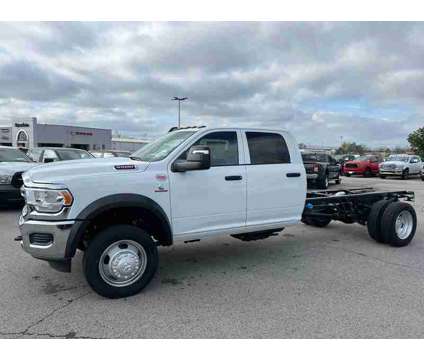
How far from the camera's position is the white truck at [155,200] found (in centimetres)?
379

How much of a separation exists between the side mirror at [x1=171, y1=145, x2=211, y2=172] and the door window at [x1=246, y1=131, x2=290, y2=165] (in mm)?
1010

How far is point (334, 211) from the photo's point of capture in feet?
21.9

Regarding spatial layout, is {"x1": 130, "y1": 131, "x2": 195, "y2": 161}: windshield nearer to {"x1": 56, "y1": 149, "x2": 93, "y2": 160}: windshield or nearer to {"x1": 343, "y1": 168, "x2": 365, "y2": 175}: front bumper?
{"x1": 56, "y1": 149, "x2": 93, "y2": 160}: windshield

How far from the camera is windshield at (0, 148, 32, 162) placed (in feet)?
32.9

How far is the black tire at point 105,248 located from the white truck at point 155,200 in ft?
0.04

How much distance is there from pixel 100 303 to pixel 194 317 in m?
1.08

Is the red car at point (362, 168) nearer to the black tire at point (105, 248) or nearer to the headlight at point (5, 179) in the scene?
the headlight at point (5, 179)

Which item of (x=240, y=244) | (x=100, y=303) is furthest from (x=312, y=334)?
(x=240, y=244)

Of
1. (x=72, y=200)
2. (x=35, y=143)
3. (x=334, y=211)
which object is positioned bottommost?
(x=334, y=211)

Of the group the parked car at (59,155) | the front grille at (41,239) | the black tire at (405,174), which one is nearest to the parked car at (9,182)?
the parked car at (59,155)

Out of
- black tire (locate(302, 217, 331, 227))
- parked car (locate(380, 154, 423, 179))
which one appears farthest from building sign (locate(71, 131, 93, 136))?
black tire (locate(302, 217, 331, 227))

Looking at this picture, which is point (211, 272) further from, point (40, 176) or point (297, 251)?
point (40, 176)

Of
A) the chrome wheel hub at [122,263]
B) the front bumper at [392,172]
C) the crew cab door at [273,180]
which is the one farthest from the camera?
the front bumper at [392,172]

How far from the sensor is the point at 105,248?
3.91m
